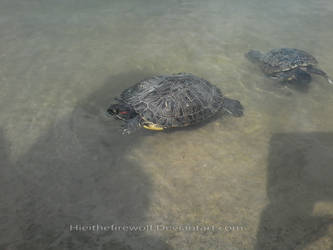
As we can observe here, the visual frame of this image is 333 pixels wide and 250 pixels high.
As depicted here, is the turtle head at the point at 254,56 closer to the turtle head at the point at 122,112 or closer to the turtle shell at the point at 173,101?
the turtle shell at the point at 173,101

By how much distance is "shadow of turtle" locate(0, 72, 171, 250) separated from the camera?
3822mm

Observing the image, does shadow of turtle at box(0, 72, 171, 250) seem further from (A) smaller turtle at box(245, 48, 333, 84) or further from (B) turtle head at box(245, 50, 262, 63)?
(B) turtle head at box(245, 50, 262, 63)

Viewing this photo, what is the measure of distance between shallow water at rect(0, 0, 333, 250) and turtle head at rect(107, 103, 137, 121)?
40 cm

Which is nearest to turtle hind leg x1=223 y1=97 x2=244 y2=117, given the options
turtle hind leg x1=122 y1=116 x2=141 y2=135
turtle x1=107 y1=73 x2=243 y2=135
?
turtle x1=107 y1=73 x2=243 y2=135

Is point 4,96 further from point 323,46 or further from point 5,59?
point 323,46

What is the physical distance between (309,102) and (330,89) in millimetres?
1280

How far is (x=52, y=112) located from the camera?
6285 mm

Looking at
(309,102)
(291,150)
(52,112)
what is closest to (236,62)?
(309,102)

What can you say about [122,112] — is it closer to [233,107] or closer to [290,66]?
[233,107]

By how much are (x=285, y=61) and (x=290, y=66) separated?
276mm

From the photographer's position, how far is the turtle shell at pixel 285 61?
26.2 ft

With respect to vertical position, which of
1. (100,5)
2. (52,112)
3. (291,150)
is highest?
(100,5)

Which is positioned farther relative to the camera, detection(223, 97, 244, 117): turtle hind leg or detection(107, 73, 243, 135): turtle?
detection(223, 97, 244, 117): turtle hind leg

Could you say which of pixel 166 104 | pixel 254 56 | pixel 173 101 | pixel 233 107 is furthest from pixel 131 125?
pixel 254 56
